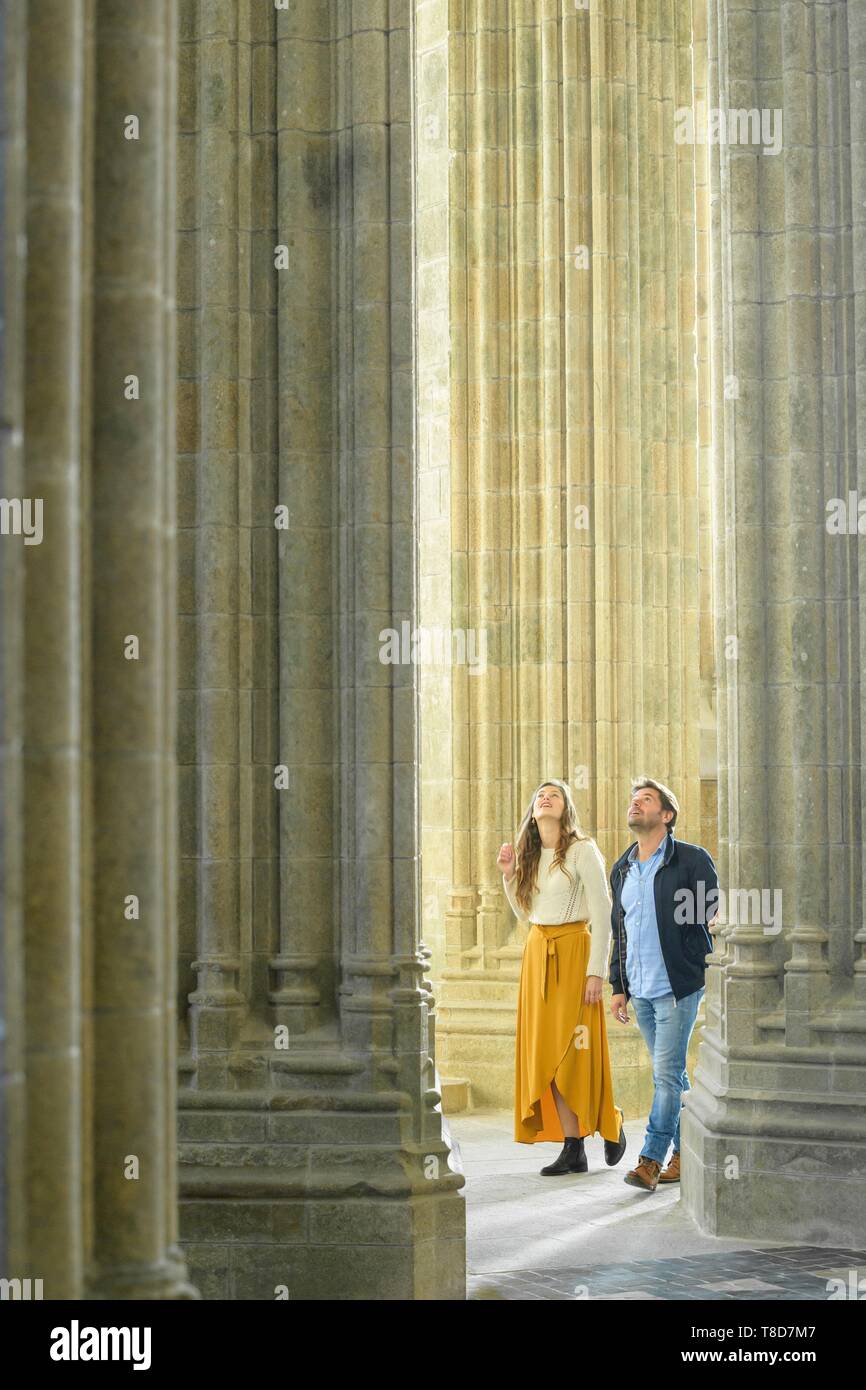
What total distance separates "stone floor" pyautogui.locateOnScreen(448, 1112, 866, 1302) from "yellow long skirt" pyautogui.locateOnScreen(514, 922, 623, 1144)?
282 mm

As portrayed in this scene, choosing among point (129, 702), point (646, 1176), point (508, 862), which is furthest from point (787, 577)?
point (129, 702)

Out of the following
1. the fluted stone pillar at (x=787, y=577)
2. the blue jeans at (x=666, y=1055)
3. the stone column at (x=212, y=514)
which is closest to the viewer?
the stone column at (x=212, y=514)

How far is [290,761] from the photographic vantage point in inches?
239

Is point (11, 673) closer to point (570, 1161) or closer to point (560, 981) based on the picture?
point (560, 981)

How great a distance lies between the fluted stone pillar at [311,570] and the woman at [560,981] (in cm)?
175

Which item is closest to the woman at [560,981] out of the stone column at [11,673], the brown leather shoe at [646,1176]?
the brown leather shoe at [646,1176]

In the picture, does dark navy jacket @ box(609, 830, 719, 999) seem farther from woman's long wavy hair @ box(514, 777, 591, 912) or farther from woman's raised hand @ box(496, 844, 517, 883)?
woman's raised hand @ box(496, 844, 517, 883)

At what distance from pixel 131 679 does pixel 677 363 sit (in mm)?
8847

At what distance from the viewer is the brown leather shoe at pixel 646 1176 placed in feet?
24.7

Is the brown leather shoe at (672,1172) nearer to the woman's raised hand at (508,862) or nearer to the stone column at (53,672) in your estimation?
the woman's raised hand at (508,862)

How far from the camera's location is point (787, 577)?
7008 mm

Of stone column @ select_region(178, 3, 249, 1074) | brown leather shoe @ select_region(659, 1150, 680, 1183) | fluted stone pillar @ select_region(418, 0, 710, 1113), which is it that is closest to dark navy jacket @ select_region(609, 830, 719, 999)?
brown leather shoe @ select_region(659, 1150, 680, 1183)
